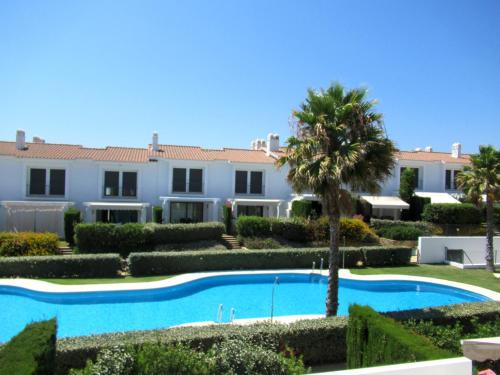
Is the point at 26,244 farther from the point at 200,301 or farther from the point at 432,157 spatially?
the point at 432,157

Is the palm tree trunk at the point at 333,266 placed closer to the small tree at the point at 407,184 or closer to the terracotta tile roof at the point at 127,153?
the terracotta tile roof at the point at 127,153

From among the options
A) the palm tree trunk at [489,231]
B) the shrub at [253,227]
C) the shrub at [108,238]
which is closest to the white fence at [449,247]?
the palm tree trunk at [489,231]

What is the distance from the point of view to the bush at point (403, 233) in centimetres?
3344

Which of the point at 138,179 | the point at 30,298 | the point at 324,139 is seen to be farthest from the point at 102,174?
the point at 324,139

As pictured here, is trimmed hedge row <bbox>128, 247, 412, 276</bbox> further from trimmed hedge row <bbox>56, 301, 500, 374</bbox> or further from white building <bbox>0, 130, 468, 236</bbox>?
trimmed hedge row <bbox>56, 301, 500, 374</bbox>

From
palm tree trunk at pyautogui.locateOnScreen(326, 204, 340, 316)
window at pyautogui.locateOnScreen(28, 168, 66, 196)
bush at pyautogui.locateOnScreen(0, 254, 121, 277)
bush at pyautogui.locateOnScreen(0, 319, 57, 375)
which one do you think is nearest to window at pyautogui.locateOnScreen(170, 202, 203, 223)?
window at pyautogui.locateOnScreen(28, 168, 66, 196)

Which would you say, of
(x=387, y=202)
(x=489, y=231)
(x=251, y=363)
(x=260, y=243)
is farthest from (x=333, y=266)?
(x=387, y=202)

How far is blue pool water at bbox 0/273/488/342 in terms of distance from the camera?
53.8 feet

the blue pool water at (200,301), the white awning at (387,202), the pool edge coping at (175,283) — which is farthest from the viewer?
the white awning at (387,202)

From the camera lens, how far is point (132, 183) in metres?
36.0

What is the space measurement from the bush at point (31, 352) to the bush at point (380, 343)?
7272 millimetres

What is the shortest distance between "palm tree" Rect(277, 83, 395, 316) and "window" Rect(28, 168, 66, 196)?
90.5ft

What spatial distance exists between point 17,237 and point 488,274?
31854 millimetres

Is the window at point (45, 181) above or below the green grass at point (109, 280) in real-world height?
above
